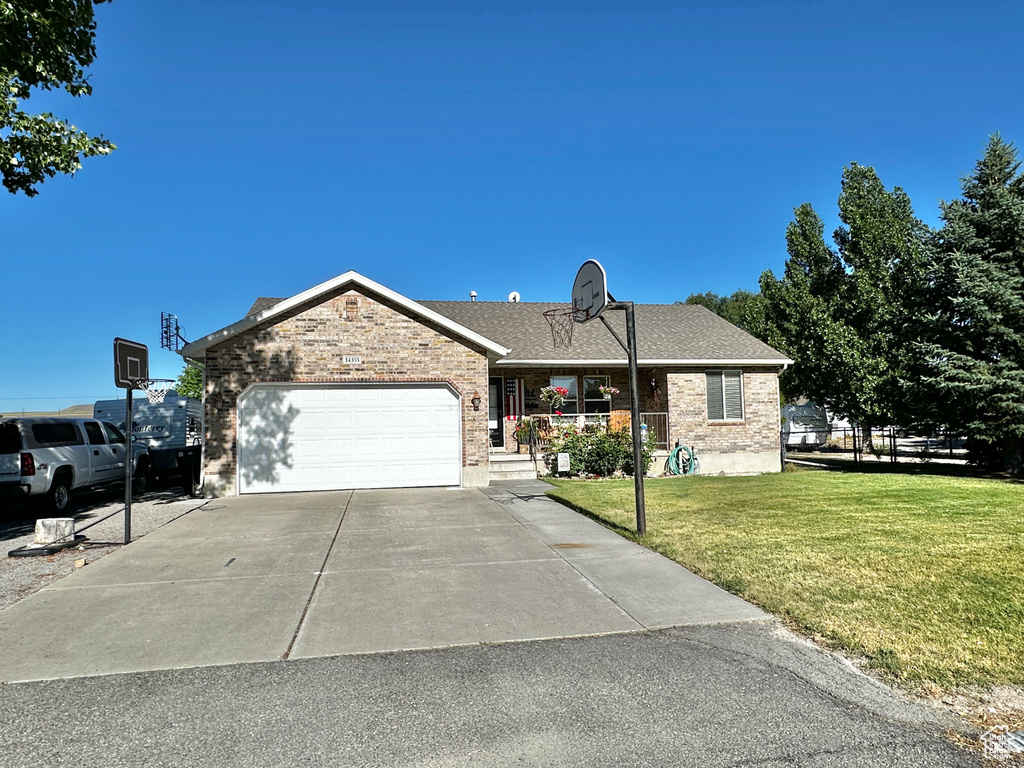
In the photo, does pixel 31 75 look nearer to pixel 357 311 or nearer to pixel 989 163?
pixel 357 311

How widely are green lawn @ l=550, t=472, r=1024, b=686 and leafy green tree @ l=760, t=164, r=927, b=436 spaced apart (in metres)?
10.1

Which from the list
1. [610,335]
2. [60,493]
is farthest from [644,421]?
[60,493]

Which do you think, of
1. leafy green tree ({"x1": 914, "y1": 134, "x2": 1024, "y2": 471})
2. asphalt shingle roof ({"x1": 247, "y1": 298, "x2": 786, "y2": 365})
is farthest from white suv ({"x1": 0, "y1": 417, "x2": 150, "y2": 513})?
leafy green tree ({"x1": 914, "y1": 134, "x2": 1024, "y2": 471})

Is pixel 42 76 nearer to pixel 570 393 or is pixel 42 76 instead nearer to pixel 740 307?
pixel 570 393

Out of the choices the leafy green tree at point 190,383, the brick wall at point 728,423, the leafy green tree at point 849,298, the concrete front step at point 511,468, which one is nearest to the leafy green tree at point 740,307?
the leafy green tree at point 849,298

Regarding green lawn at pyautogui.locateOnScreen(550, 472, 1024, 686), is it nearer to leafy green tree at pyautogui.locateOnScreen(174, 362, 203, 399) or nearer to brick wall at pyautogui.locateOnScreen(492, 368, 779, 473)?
brick wall at pyautogui.locateOnScreen(492, 368, 779, 473)

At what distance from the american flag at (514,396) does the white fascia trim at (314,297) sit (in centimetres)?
387

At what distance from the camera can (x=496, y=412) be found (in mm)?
18547

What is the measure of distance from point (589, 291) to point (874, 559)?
16.4ft

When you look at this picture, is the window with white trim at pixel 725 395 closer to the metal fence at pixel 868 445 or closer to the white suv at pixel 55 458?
the metal fence at pixel 868 445

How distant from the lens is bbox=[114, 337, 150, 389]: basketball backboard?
28.5 ft

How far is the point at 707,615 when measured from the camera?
217 inches

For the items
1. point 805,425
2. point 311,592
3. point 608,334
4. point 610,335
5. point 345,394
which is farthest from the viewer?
point 805,425

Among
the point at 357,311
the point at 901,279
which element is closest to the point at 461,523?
the point at 357,311
